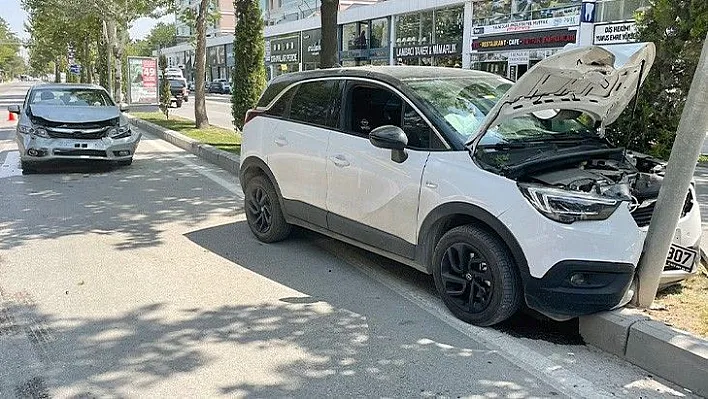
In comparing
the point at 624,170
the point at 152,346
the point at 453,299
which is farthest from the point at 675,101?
the point at 152,346

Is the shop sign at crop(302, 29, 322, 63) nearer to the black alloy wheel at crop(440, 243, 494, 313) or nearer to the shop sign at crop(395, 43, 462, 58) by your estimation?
the shop sign at crop(395, 43, 462, 58)

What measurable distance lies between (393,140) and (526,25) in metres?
27.8

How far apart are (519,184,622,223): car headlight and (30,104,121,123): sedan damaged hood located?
883 centimetres

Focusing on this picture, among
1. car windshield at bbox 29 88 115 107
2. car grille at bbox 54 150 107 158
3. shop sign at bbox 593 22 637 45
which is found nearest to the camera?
car grille at bbox 54 150 107 158

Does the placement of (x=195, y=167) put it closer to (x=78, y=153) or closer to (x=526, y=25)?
(x=78, y=153)

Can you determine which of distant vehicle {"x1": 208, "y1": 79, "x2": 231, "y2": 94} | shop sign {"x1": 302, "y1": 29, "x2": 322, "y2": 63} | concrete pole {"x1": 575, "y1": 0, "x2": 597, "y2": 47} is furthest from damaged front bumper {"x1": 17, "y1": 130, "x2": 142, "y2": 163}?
distant vehicle {"x1": 208, "y1": 79, "x2": 231, "y2": 94}

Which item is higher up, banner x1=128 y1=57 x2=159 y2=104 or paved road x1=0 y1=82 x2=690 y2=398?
banner x1=128 y1=57 x2=159 y2=104

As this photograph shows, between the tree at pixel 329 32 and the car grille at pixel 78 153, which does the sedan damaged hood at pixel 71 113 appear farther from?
the tree at pixel 329 32

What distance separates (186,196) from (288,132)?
343 centimetres

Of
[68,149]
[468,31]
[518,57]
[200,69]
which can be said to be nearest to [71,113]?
[68,149]

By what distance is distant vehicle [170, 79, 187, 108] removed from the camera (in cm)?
3412

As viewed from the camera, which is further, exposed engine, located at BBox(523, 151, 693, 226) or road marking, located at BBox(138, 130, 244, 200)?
road marking, located at BBox(138, 130, 244, 200)

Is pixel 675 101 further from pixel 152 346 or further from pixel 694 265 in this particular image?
pixel 152 346

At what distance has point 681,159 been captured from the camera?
3.96 meters
